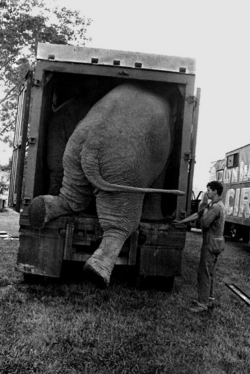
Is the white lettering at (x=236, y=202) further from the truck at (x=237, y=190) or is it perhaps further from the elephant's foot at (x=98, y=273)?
the elephant's foot at (x=98, y=273)

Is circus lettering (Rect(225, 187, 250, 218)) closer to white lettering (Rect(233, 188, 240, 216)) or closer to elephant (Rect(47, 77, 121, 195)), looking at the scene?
white lettering (Rect(233, 188, 240, 216))

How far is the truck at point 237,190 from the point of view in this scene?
10.5 meters

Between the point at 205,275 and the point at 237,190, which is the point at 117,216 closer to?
the point at 205,275

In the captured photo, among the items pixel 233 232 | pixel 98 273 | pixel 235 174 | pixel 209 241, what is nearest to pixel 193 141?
pixel 209 241

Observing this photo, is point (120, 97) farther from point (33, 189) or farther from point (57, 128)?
point (33, 189)

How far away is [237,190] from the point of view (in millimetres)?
11250

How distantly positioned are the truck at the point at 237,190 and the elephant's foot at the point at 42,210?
6.88 metres

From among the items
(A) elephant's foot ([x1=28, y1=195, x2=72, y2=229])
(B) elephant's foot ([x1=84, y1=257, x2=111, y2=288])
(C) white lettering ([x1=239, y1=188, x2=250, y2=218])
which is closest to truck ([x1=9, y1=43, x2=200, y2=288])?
(A) elephant's foot ([x1=28, y1=195, x2=72, y2=229])

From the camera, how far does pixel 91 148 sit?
4.14 metres

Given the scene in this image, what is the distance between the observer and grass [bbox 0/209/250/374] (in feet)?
9.28

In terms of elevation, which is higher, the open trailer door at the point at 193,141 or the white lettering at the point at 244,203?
the open trailer door at the point at 193,141

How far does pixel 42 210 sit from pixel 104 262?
96 cm

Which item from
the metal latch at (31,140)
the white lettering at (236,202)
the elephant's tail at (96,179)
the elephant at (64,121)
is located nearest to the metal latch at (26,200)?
the elephant at (64,121)

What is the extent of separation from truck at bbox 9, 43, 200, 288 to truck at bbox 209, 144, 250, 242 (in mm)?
5941
